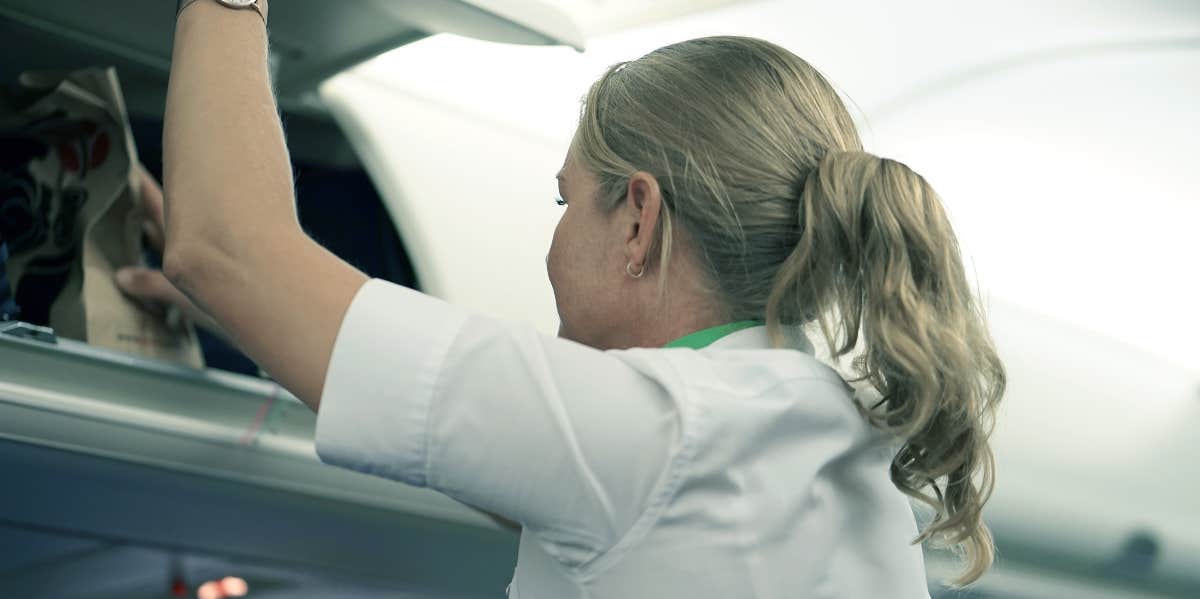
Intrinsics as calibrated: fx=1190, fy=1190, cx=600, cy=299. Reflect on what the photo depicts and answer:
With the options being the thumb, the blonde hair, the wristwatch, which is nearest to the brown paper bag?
the thumb

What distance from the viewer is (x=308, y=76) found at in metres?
1.47

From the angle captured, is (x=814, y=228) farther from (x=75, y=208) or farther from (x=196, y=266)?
(x=75, y=208)

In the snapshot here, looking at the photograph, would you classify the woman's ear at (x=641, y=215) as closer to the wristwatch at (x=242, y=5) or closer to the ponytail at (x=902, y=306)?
the ponytail at (x=902, y=306)

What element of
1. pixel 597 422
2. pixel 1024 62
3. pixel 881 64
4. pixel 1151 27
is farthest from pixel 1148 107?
pixel 597 422

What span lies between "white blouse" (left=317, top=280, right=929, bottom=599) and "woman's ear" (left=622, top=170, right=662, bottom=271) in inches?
4.1

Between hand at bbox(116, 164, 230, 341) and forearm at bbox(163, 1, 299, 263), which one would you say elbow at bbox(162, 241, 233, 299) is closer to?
forearm at bbox(163, 1, 299, 263)

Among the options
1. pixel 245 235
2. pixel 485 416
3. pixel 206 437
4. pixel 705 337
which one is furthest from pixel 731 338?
pixel 206 437

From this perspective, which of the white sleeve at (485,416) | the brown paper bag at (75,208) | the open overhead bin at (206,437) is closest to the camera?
the white sleeve at (485,416)

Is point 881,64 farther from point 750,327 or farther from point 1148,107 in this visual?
point 750,327

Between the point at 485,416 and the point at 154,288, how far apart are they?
2.58ft

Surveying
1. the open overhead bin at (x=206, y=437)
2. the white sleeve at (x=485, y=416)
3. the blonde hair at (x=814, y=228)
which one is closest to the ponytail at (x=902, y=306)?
the blonde hair at (x=814, y=228)

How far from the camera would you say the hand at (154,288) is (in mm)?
1312

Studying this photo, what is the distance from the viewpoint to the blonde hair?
2.55 feet

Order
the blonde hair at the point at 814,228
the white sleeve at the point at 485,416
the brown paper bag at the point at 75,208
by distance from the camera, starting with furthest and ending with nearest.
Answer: the brown paper bag at the point at 75,208, the blonde hair at the point at 814,228, the white sleeve at the point at 485,416
